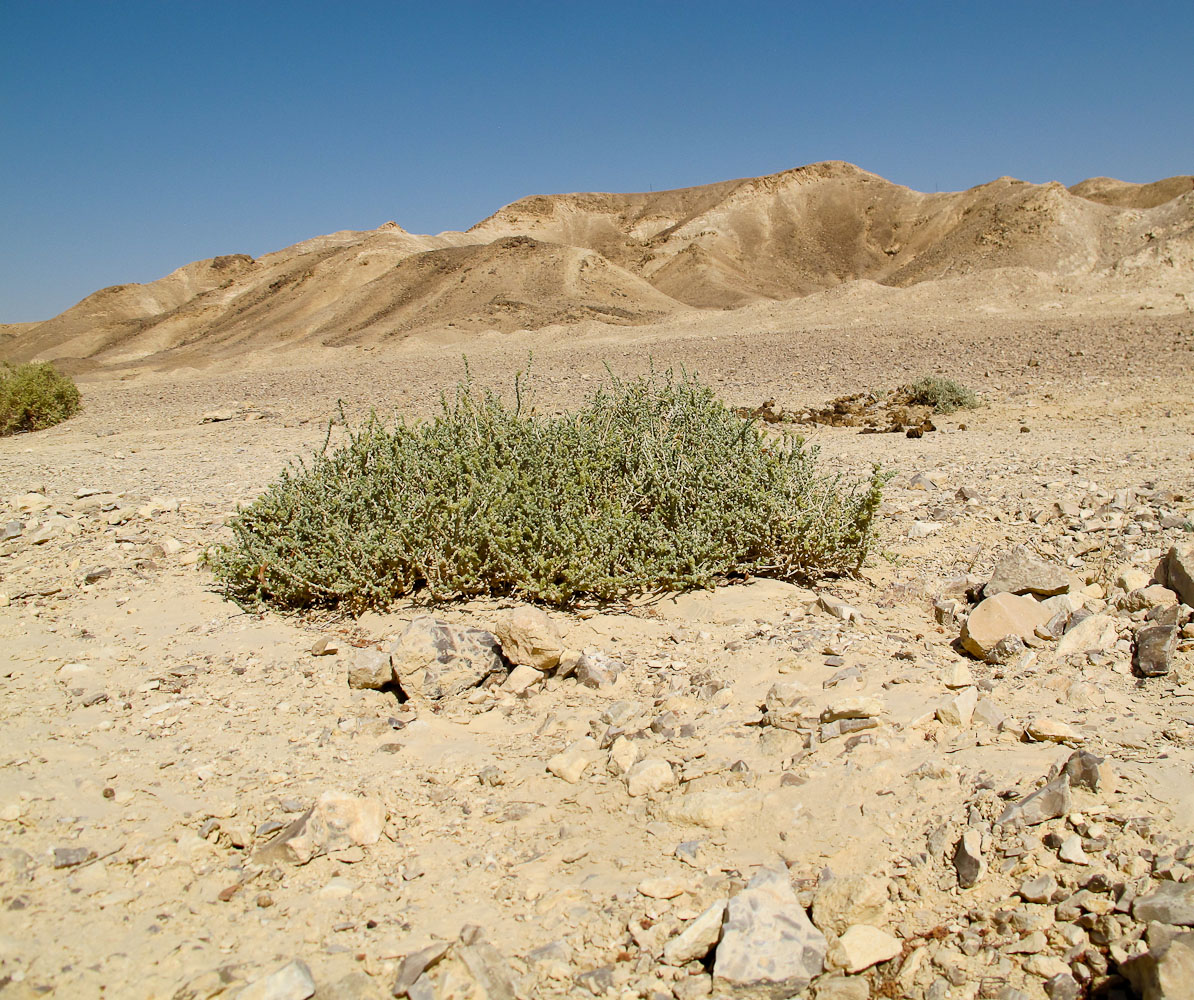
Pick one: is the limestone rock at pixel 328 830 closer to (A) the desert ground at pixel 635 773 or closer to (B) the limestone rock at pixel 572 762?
(A) the desert ground at pixel 635 773

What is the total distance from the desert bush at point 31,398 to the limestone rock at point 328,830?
1240 cm

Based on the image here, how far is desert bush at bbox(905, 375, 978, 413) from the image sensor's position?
9.62 meters

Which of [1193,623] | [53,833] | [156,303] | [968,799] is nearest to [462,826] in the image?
[53,833]

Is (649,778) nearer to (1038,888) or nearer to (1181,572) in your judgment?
(1038,888)

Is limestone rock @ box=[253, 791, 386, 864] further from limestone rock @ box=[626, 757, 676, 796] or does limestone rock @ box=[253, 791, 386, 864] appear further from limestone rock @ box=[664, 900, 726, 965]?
limestone rock @ box=[664, 900, 726, 965]

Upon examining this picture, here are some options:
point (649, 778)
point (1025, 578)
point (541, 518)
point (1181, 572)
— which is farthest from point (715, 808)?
point (1181, 572)

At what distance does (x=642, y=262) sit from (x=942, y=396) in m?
46.6

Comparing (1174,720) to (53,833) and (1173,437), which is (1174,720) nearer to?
(53,833)

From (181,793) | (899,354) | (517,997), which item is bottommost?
(517,997)

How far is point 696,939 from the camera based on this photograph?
206 cm

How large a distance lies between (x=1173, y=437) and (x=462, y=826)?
264 inches

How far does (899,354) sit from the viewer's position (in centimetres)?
1339

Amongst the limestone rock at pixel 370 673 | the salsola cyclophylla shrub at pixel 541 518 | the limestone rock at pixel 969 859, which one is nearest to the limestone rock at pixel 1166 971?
the limestone rock at pixel 969 859

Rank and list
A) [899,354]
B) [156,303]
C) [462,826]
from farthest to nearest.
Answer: [156,303], [899,354], [462,826]
